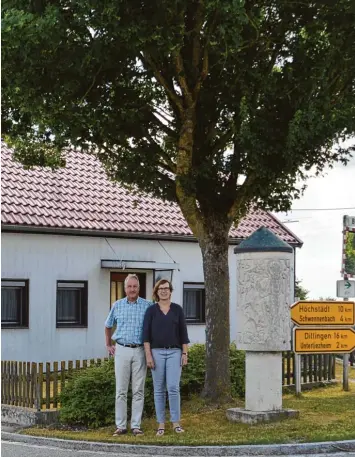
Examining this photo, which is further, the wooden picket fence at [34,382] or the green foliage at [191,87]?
the wooden picket fence at [34,382]

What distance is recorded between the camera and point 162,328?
1153 cm

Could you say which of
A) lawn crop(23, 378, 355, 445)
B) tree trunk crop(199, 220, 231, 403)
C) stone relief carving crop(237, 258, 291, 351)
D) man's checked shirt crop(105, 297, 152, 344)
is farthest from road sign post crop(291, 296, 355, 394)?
man's checked shirt crop(105, 297, 152, 344)

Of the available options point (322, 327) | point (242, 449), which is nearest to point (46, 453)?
point (242, 449)

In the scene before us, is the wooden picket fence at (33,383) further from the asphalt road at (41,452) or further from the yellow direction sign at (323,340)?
the yellow direction sign at (323,340)

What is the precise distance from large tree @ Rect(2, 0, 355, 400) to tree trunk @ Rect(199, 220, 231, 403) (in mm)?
17

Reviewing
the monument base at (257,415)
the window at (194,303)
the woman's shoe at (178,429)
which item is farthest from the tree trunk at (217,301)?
the window at (194,303)

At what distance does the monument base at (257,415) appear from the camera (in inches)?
480

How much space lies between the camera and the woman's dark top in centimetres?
1153

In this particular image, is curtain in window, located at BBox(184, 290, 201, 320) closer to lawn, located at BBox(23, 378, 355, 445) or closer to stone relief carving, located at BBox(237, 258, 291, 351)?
lawn, located at BBox(23, 378, 355, 445)

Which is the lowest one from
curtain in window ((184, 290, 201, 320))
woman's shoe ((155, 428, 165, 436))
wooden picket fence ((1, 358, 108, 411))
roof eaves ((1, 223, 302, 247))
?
woman's shoe ((155, 428, 165, 436))

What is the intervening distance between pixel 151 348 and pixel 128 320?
1.55 feet

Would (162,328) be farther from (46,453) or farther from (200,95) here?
(200,95)

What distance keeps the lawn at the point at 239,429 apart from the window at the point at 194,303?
1046 centimetres

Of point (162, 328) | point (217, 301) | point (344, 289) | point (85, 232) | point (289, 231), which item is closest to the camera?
point (162, 328)
